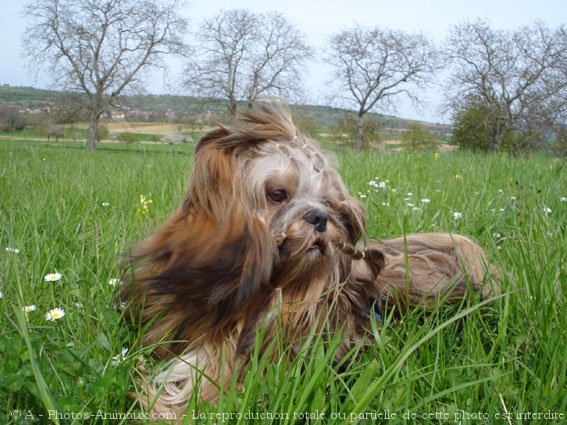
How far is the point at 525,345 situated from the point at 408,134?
51.2 metres

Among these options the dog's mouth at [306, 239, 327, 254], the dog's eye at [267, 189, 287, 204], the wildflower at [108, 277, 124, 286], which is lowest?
the wildflower at [108, 277, 124, 286]

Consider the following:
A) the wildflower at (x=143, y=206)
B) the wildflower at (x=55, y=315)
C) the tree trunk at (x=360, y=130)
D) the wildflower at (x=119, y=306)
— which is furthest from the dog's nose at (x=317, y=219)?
the tree trunk at (x=360, y=130)

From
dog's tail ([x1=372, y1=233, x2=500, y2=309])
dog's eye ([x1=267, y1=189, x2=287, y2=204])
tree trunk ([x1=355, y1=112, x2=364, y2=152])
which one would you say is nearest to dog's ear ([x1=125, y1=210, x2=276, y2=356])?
dog's eye ([x1=267, y1=189, x2=287, y2=204])

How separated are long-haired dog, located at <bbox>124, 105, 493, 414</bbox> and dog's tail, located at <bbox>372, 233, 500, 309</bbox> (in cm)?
35

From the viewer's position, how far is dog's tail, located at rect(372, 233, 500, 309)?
2.69m

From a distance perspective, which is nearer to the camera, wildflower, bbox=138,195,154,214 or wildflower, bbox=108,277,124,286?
wildflower, bbox=108,277,124,286

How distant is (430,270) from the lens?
2.92 meters

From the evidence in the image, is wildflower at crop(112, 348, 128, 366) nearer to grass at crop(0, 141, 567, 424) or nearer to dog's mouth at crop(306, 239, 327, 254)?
grass at crop(0, 141, 567, 424)

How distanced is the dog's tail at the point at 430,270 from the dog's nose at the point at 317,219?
0.66 meters

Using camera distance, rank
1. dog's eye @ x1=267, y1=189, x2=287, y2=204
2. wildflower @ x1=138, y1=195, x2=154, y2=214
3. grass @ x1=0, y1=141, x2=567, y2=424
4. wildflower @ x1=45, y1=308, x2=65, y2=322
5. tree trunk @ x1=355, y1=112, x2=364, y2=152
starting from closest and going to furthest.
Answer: grass @ x1=0, y1=141, x2=567, y2=424 < dog's eye @ x1=267, y1=189, x2=287, y2=204 < wildflower @ x1=45, y1=308, x2=65, y2=322 < wildflower @ x1=138, y1=195, x2=154, y2=214 < tree trunk @ x1=355, y1=112, x2=364, y2=152

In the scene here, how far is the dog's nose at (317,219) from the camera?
2.06 metres

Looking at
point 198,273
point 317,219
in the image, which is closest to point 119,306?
point 198,273

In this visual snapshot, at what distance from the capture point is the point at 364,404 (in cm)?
147

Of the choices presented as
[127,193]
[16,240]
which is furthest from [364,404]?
[127,193]
